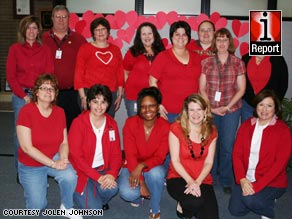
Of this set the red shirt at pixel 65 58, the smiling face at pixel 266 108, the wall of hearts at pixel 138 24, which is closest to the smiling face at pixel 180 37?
the smiling face at pixel 266 108

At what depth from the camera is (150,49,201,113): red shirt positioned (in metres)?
3.34

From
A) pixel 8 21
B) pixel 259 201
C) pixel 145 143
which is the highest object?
pixel 8 21

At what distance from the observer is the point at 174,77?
11.0 ft

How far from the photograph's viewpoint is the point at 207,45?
367 cm

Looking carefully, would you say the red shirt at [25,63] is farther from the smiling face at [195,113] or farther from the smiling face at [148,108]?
the smiling face at [195,113]

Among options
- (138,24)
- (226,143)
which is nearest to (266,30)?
(138,24)

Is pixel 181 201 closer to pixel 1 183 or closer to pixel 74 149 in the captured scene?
pixel 74 149

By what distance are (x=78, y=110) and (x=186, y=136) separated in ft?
4.93

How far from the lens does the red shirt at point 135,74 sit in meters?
3.63

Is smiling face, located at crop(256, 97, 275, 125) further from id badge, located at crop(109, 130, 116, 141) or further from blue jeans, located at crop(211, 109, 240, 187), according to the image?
id badge, located at crop(109, 130, 116, 141)

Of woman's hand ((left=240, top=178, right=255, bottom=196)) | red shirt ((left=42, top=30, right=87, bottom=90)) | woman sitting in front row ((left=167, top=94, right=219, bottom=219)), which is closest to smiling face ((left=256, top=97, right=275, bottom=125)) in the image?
woman sitting in front row ((left=167, top=94, right=219, bottom=219))

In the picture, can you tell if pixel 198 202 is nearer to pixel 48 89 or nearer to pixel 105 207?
pixel 105 207

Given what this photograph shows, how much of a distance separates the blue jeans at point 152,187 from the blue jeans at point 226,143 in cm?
78

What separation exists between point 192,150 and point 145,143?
412 mm
